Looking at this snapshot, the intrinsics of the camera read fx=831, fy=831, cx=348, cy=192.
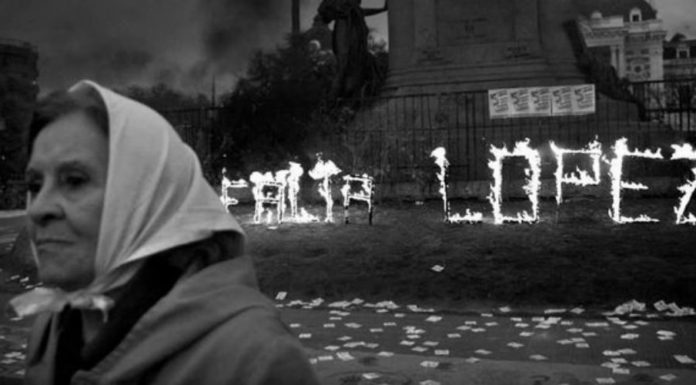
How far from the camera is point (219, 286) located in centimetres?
178

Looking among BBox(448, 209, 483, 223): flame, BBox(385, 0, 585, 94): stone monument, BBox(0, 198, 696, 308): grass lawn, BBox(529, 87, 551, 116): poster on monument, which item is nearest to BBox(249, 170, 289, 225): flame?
BBox(0, 198, 696, 308): grass lawn

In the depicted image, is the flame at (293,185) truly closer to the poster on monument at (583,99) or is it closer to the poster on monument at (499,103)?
the poster on monument at (499,103)

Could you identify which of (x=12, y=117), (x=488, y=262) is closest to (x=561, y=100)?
(x=488, y=262)

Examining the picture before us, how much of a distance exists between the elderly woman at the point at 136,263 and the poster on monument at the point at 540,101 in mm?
14497

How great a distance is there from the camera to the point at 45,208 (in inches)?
72.2

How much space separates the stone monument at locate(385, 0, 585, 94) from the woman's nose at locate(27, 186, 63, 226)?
16.4 meters

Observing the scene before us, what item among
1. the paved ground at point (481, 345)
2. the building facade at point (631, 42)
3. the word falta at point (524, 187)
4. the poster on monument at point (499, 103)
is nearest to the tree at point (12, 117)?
the word falta at point (524, 187)

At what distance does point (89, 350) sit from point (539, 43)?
1742 cm

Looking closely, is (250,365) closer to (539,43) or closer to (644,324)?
(644,324)

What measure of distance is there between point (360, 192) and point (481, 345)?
31.5 ft

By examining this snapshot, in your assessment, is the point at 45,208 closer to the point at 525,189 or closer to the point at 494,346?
the point at 494,346

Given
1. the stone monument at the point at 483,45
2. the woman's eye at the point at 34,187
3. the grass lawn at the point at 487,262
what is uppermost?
the stone monument at the point at 483,45

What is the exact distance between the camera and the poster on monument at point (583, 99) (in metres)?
15.6

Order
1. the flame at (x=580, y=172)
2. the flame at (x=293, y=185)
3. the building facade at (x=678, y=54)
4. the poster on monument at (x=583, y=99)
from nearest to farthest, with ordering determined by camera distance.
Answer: the flame at (x=580, y=172) < the flame at (x=293, y=185) < the poster on monument at (x=583, y=99) < the building facade at (x=678, y=54)
